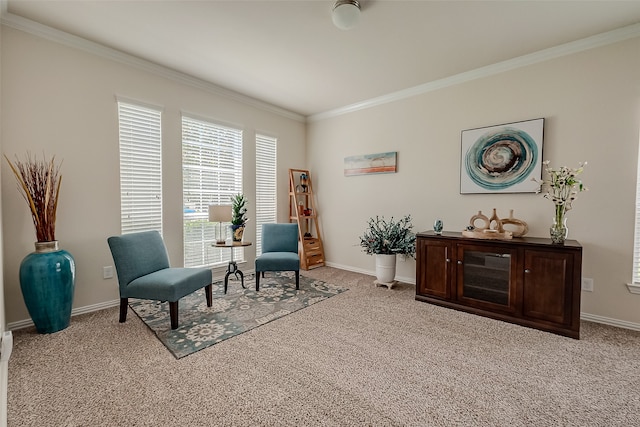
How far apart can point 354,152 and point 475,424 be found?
12.6 feet

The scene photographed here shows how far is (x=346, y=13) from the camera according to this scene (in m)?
2.25

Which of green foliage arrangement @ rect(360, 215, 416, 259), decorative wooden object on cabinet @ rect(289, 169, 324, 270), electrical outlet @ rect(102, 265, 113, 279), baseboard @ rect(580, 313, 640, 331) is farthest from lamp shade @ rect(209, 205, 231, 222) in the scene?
baseboard @ rect(580, 313, 640, 331)

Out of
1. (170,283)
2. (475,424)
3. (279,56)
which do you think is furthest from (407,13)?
(170,283)

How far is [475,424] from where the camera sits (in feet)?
4.93

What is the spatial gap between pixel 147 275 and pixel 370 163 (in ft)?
11.0

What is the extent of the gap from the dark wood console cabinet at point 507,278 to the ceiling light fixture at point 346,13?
2.32 meters

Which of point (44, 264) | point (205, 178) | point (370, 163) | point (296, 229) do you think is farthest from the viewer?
point (370, 163)

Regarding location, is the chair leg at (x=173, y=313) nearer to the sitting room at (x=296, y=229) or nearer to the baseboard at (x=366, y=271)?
the sitting room at (x=296, y=229)

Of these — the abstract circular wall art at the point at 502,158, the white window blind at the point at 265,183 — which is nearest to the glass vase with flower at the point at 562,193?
the abstract circular wall art at the point at 502,158

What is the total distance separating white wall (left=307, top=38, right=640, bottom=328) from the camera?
2.65 meters

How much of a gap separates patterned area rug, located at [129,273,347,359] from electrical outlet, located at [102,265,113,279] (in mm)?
385

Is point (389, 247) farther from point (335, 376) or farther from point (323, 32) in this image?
point (323, 32)

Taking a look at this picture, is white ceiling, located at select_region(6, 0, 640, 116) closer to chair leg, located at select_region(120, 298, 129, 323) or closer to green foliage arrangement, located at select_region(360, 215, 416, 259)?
green foliage arrangement, located at select_region(360, 215, 416, 259)

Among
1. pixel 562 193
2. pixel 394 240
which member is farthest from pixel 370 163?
pixel 562 193
